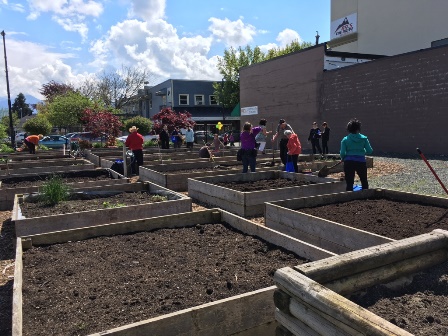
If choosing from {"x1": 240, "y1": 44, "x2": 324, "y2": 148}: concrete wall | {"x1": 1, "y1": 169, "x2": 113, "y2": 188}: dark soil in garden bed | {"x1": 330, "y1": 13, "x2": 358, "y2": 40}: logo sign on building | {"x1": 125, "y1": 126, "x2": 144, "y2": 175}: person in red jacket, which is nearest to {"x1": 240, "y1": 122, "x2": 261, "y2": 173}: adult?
{"x1": 125, "y1": 126, "x2": 144, "y2": 175}: person in red jacket

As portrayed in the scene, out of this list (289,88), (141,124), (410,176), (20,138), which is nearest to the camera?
(410,176)

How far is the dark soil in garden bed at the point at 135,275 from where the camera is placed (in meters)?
3.15

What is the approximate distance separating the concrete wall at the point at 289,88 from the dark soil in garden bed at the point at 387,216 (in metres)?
18.2

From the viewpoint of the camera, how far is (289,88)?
85.3ft

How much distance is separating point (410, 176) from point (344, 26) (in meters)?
24.3

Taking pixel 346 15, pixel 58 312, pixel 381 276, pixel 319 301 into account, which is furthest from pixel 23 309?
pixel 346 15

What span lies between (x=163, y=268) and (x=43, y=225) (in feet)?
8.91

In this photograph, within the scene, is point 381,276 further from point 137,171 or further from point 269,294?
point 137,171

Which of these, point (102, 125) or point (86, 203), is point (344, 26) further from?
point (86, 203)

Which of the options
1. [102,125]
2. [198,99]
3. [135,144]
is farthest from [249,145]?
[198,99]

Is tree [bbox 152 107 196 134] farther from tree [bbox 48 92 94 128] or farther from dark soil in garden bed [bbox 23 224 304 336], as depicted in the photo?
dark soil in garden bed [bbox 23 224 304 336]

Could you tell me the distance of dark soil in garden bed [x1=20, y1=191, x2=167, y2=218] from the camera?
22.0ft

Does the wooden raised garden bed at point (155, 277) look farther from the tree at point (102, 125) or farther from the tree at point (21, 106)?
the tree at point (21, 106)

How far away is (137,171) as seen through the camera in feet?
44.1
